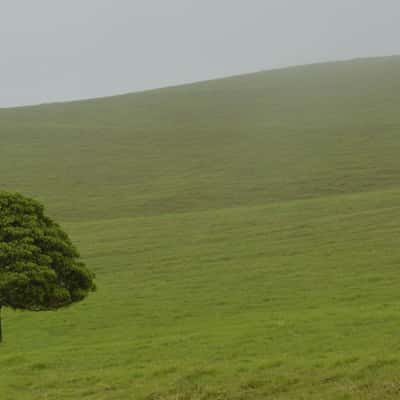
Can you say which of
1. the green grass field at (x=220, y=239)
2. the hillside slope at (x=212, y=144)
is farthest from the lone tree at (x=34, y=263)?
the hillside slope at (x=212, y=144)

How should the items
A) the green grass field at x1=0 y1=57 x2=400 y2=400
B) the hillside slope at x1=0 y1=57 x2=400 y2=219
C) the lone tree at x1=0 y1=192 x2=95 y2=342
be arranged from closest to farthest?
the green grass field at x1=0 y1=57 x2=400 y2=400, the lone tree at x1=0 y1=192 x2=95 y2=342, the hillside slope at x1=0 y1=57 x2=400 y2=219

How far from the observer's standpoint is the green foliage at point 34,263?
77.4 feet

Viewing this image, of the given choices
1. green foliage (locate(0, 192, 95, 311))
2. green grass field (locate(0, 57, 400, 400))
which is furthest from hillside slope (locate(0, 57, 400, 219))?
green foliage (locate(0, 192, 95, 311))

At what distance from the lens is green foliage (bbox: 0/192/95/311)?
23.6 metres

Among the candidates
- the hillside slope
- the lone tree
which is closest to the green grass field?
the hillside slope

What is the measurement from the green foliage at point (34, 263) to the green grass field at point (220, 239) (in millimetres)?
1684

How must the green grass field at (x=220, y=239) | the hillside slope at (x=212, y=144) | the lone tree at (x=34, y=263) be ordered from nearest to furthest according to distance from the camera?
the green grass field at (x=220, y=239) < the lone tree at (x=34, y=263) < the hillside slope at (x=212, y=144)

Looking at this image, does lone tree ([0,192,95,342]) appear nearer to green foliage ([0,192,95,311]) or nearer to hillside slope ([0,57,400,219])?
green foliage ([0,192,95,311])

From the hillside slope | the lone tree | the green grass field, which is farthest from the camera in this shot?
the hillside slope

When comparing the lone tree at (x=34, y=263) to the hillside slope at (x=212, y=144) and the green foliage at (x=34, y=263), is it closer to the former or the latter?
the green foliage at (x=34, y=263)

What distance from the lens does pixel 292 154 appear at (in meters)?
75.1

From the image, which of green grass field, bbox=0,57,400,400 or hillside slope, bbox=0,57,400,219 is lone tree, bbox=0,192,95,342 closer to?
green grass field, bbox=0,57,400,400

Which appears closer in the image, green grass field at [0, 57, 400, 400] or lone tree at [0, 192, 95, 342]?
green grass field at [0, 57, 400, 400]

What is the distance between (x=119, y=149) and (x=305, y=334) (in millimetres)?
61204
